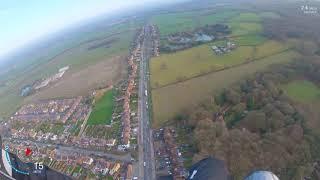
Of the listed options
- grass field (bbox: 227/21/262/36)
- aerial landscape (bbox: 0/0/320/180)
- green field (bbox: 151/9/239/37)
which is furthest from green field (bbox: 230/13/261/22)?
grass field (bbox: 227/21/262/36)

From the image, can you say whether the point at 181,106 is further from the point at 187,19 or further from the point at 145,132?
the point at 187,19

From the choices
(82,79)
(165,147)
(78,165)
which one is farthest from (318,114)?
(82,79)

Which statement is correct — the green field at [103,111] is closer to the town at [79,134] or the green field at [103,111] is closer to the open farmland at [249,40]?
the town at [79,134]

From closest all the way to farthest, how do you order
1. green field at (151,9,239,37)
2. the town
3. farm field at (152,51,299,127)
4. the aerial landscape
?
the aerial landscape
the town
farm field at (152,51,299,127)
green field at (151,9,239,37)

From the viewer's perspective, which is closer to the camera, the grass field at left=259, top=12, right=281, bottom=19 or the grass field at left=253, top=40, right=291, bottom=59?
the grass field at left=253, top=40, right=291, bottom=59

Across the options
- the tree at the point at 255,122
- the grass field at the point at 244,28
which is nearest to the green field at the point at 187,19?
the grass field at the point at 244,28

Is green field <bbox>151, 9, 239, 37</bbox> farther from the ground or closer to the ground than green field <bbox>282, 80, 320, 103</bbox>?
farther from the ground

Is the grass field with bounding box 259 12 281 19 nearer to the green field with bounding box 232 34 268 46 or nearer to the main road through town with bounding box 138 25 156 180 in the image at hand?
the green field with bounding box 232 34 268 46
